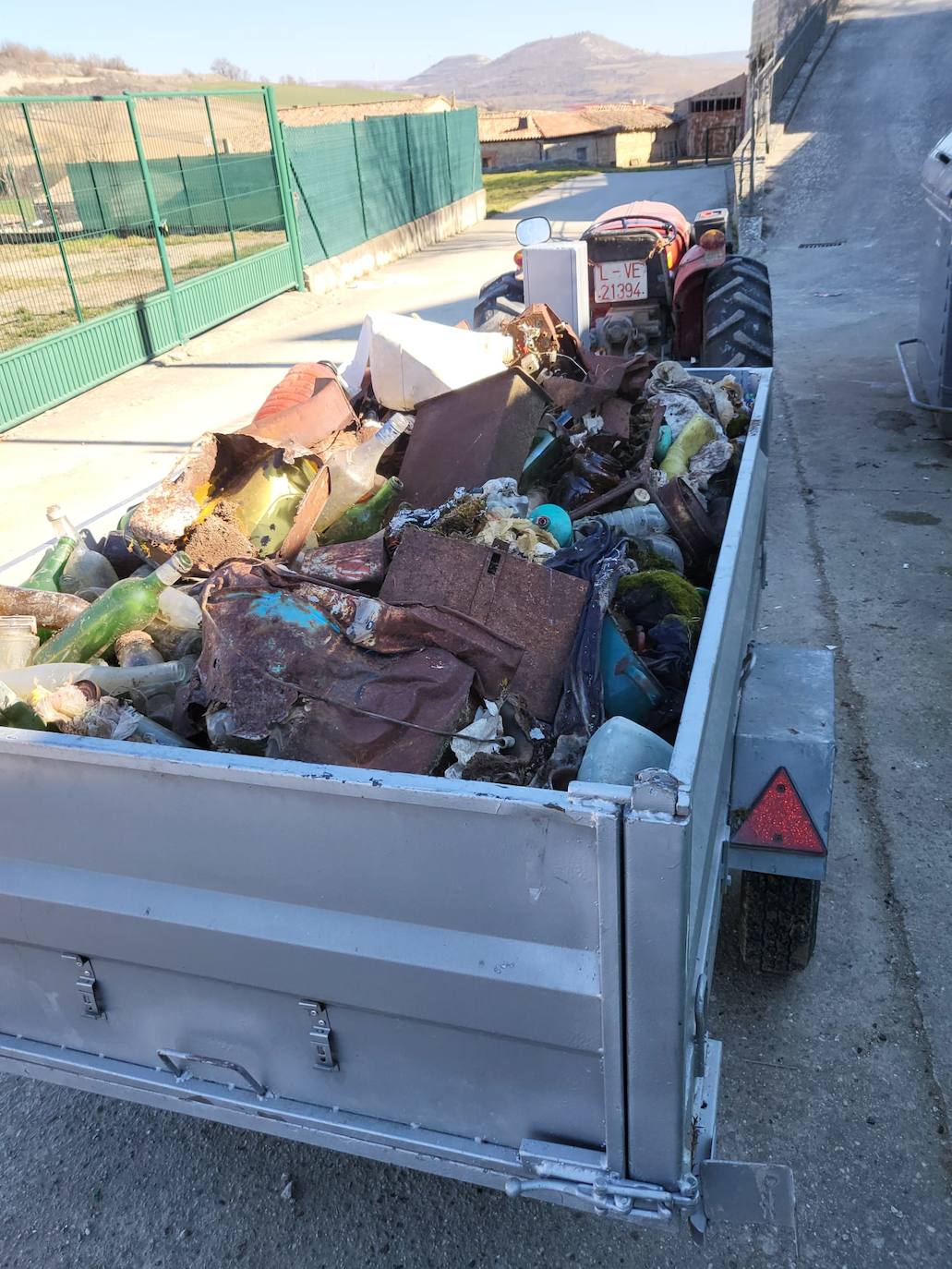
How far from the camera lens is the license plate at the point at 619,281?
6516mm

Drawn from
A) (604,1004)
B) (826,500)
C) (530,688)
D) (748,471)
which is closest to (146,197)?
(826,500)

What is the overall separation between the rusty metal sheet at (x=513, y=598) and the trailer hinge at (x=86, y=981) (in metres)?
1.05

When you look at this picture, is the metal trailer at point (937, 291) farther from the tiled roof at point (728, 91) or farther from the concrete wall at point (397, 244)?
the tiled roof at point (728, 91)

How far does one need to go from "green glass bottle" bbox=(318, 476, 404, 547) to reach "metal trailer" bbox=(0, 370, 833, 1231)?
1407 millimetres

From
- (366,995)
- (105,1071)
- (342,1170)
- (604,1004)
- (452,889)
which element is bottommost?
(342,1170)

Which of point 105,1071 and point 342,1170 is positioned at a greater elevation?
point 105,1071

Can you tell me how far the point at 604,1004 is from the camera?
4.75ft

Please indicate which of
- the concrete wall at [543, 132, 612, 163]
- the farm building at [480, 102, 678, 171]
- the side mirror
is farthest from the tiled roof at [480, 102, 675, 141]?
the side mirror

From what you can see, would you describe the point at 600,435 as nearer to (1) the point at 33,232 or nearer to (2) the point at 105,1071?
(2) the point at 105,1071

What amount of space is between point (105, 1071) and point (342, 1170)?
0.76 m

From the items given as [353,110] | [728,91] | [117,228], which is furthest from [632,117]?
[117,228]

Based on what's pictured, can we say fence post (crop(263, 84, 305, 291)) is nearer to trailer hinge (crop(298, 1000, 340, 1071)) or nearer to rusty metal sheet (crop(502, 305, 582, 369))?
rusty metal sheet (crop(502, 305, 582, 369))

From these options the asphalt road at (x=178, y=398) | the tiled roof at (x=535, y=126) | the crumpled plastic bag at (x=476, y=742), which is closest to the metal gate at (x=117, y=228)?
the asphalt road at (x=178, y=398)

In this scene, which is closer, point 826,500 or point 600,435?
point 600,435
